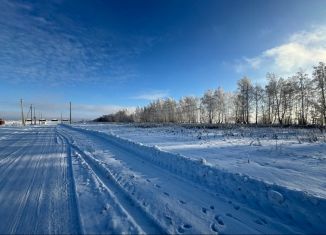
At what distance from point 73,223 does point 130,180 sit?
8.10ft

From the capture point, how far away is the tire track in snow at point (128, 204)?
11.9 ft

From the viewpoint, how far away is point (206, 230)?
3.59 meters

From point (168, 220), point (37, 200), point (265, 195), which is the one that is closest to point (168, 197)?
point (168, 220)

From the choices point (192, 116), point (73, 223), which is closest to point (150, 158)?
point (73, 223)

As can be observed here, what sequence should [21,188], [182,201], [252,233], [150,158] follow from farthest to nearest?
[150,158] < [21,188] < [182,201] < [252,233]

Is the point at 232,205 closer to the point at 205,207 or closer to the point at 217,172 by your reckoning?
the point at 205,207

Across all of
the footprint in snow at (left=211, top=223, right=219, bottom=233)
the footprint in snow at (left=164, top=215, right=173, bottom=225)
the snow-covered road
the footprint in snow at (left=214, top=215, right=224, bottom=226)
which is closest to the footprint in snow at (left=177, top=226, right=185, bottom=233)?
the footprint in snow at (left=164, top=215, right=173, bottom=225)

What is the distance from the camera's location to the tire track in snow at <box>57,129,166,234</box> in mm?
3631

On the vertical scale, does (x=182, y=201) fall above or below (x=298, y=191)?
below

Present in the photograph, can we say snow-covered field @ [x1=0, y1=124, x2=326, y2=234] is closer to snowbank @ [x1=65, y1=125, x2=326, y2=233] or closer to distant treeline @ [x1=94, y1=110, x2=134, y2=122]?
snowbank @ [x1=65, y1=125, x2=326, y2=233]

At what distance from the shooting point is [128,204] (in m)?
4.52

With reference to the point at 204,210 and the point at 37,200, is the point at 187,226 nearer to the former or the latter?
the point at 204,210

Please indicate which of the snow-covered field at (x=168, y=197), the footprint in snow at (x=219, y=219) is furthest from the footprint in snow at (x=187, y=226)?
the footprint in snow at (x=219, y=219)

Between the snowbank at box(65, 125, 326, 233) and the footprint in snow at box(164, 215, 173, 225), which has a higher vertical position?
the snowbank at box(65, 125, 326, 233)
